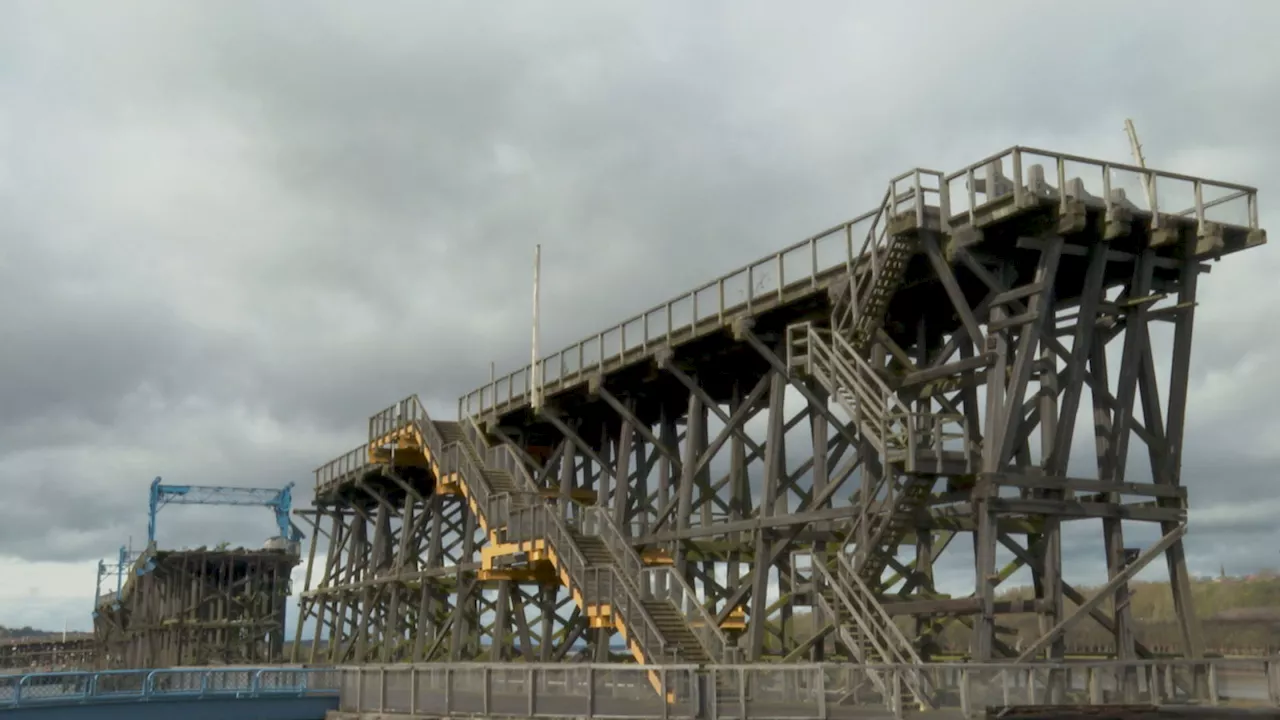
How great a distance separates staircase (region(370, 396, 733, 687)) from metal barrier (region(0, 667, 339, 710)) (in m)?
7.25

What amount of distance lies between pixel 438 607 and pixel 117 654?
62.6 m

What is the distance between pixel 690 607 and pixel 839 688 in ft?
28.2

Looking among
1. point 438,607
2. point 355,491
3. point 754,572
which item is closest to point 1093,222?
point 754,572

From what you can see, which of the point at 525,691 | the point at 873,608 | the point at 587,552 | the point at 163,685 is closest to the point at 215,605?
the point at 587,552

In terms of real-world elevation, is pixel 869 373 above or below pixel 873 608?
above

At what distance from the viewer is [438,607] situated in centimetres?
5872

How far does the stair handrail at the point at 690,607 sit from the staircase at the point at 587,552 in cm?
3

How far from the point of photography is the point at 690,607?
32688 mm

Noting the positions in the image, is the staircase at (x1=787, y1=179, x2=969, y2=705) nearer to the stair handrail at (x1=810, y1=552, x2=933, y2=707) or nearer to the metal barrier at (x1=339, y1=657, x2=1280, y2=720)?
the stair handrail at (x1=810, y1=552, x2=933, y2=707)

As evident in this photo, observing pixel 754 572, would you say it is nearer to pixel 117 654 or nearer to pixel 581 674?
pixel 581 674

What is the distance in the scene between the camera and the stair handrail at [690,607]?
3073 cm

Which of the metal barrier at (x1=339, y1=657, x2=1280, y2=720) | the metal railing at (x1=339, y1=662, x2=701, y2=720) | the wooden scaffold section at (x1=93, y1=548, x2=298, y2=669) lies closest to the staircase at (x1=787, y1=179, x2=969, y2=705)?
the metal barrier at (x1=339, y1=657, x2=1280, y2=720)

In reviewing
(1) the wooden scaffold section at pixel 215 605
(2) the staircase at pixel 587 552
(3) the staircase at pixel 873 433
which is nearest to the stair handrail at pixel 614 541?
(2) the staircase at pixel 587 552

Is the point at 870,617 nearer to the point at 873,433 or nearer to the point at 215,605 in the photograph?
the point at 873,433
